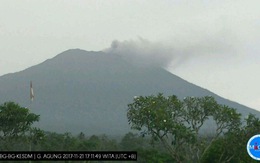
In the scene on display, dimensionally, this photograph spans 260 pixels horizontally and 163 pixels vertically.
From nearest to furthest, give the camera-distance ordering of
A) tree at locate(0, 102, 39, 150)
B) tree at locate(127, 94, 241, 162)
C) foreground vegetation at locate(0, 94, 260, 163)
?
tree at locate(127, 94, 241, 162) → foreground vegetation at locate(0, 94, 260, 163) → tree at locate(0, 102, 39, 150)

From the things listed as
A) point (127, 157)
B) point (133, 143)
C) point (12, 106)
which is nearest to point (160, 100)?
point (12, 106)

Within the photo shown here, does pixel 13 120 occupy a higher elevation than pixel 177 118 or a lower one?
lower

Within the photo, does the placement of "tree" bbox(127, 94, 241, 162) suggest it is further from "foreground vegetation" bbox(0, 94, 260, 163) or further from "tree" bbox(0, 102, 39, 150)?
"tree" bbox(0, 102, 39, 150)

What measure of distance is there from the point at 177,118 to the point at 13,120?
1148cm

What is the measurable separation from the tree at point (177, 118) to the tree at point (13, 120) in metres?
7.54

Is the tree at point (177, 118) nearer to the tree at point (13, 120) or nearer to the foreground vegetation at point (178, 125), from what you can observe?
the foreground vegetation at point (178, 125)

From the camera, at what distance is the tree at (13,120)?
104 feet

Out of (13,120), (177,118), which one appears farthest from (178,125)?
(13,120)

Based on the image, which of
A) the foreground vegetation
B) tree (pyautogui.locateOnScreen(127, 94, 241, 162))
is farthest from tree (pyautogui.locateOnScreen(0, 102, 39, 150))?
tree (pyautogui.locateOnScreen(127, 94, 241, 162))

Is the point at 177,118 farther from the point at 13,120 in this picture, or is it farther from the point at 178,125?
the point at 13,120

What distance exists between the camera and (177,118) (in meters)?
32.0

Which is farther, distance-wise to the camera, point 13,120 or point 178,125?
point 13,120

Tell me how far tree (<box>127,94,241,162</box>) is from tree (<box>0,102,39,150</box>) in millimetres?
7543

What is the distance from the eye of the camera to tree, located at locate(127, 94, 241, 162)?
29.6 metres
